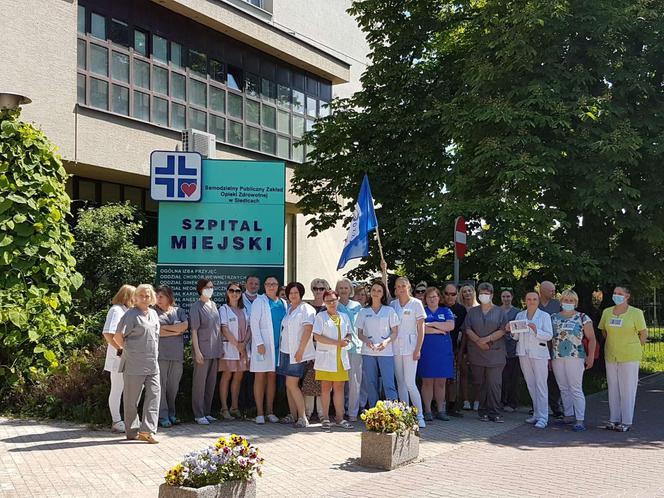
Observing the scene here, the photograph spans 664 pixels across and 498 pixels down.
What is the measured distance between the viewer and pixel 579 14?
48.3 feet

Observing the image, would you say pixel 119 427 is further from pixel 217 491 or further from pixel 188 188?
pixel 188 188

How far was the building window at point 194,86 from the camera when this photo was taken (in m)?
18.6

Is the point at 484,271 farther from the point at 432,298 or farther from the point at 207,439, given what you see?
the point at 207,439

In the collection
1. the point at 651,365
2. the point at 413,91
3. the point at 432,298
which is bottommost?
the point at 651,365

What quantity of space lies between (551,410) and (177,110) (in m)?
13.4

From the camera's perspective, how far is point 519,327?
11031 millimetres

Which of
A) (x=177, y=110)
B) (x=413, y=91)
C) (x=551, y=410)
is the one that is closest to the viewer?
(x=551, y=410)

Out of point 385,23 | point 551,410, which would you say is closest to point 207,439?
point 551,410

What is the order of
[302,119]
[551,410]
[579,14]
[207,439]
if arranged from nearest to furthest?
[207,439] < [551,410] < [579,14] < [302,119]

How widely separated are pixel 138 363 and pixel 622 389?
22.2 ft

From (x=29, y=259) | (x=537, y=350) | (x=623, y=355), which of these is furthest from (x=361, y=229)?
(x=29, y=259)

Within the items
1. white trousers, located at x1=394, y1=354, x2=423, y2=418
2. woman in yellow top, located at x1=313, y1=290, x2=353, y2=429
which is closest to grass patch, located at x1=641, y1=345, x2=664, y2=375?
white trousers, located at x1=394, y1=354, x2=423, y2=418

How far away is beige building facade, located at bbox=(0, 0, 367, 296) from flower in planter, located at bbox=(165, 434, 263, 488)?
465 inches

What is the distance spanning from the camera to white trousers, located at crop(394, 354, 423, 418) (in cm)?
1048
